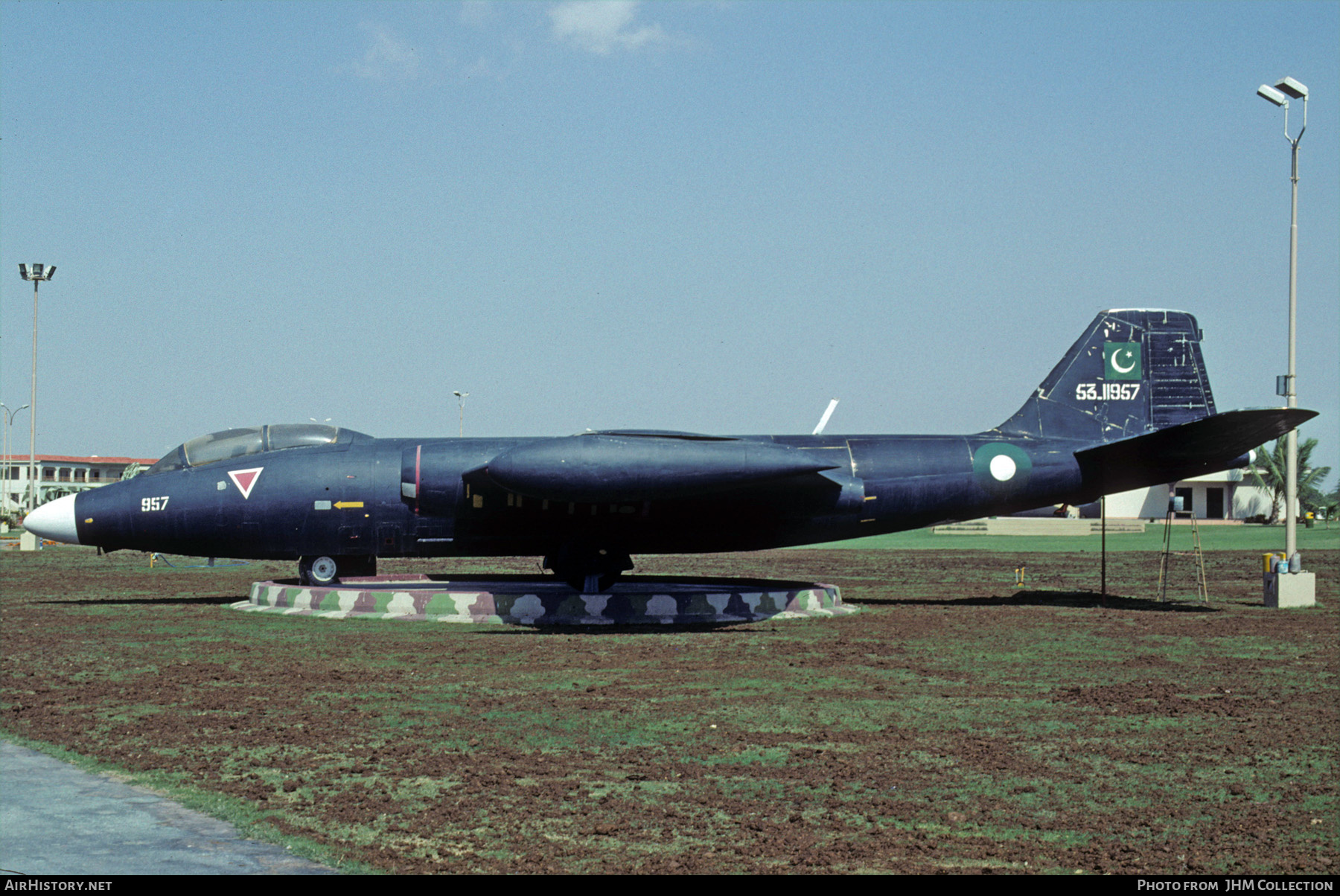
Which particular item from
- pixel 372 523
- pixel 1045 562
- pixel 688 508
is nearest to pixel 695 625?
pixel 688 508

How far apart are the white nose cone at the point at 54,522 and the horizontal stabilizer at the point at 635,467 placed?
749 cm

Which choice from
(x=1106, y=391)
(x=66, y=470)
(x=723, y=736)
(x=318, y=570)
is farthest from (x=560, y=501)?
(x=66, y=470)

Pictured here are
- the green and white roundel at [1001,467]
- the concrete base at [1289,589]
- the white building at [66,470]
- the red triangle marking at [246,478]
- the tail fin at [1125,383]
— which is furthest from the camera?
the white building at [66,470]

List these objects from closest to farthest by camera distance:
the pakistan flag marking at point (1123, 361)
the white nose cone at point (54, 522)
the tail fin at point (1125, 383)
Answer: the white nose cone at point (54, 522) → the tail fin at point (1125, 383) → the pakistan flag marking at point (1123, 361)

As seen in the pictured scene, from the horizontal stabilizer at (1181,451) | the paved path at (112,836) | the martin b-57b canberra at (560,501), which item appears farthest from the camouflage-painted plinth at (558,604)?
the paved path at (112,836)

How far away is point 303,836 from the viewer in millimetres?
6184

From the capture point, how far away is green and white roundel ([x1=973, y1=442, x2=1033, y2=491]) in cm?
1895

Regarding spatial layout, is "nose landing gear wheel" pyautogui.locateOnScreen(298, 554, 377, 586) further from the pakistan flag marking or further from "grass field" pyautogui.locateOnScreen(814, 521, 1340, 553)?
"grass field" pyautogui.locateOnScreen(814, 521, 1340, 553)

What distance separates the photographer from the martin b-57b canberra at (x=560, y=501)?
17.7 m

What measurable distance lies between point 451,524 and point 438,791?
11.0 meters

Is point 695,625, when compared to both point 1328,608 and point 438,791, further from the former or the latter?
point 1328,608

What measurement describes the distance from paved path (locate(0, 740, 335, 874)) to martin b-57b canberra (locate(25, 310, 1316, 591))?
31.7 ft

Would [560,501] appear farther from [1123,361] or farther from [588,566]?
[1123,361]

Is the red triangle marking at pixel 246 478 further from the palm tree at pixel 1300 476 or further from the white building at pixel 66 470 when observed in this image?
the white building at pixel 66 470
